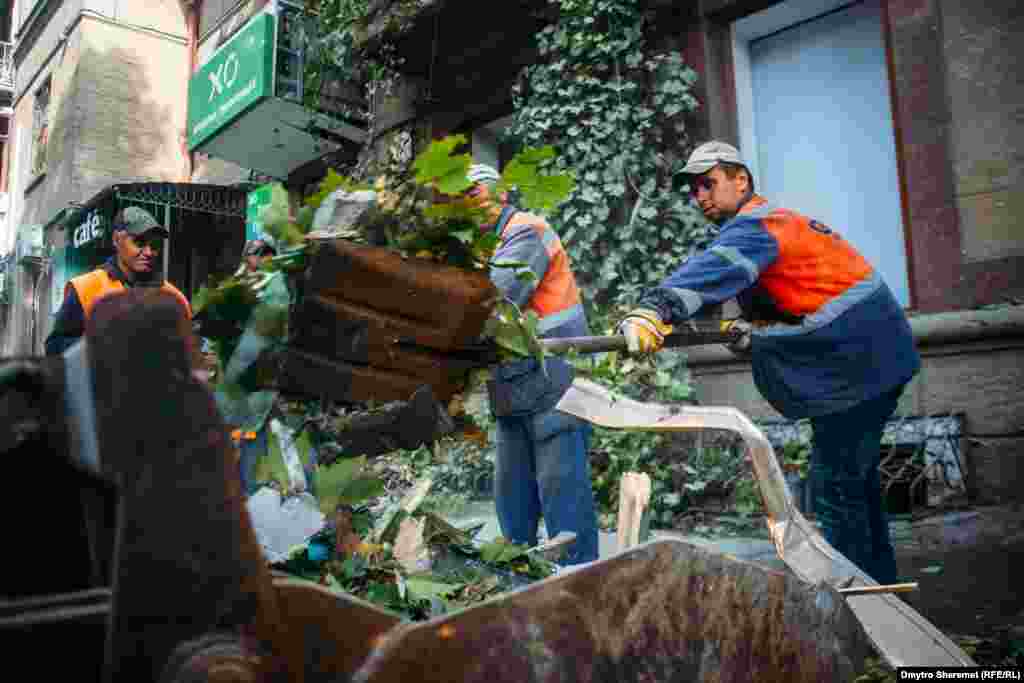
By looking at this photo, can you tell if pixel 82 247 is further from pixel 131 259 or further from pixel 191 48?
pixel 131 259

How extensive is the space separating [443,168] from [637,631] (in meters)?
0.84

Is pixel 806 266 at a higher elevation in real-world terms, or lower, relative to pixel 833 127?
lower

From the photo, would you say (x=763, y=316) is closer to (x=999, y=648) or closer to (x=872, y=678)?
(x=999, y=648)

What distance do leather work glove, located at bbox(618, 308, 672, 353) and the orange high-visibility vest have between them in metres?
1.07

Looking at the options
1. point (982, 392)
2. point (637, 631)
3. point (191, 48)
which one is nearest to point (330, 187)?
point (637, 631)

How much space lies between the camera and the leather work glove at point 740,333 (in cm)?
302

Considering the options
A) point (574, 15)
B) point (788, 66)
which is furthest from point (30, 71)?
point (788, 66)

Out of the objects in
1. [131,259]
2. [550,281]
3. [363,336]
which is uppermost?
[131,259]

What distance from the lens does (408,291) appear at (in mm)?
1197

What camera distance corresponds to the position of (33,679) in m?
0.70

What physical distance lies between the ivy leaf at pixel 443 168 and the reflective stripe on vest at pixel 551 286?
2.25 metres

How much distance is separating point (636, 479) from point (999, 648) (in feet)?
4.45

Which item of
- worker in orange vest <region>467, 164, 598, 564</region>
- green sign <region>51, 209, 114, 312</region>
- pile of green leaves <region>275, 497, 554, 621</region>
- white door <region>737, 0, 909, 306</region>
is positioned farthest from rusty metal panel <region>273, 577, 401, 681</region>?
green sign <region>51, 209, 114, 312</region>

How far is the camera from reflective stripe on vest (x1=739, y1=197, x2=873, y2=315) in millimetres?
2992
